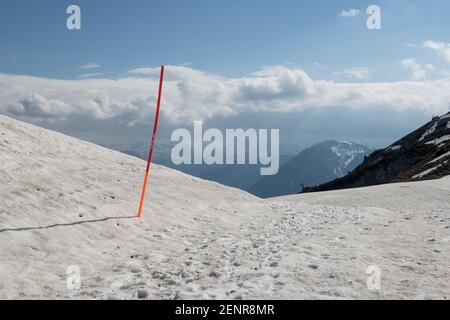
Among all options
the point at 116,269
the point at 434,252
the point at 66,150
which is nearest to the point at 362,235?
the point at 434,252

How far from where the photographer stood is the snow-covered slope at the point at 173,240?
8.87 m

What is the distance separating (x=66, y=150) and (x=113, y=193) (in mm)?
7296

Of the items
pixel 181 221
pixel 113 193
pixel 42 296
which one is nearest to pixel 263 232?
pixel 181 221

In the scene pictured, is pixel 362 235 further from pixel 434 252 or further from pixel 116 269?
pixel 116 269

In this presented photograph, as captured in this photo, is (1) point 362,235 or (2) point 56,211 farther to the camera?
(1) point 362,235

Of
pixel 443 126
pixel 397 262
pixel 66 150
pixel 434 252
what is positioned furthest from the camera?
pixel 443 126

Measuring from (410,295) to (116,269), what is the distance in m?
7.75

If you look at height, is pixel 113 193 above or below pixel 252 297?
above

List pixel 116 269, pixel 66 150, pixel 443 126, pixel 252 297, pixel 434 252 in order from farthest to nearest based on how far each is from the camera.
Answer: pixel 443 126 < pixel 66 150 < pixel 434 252 < pixel 116 269 < pixel 252 297

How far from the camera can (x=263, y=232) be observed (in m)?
16.4

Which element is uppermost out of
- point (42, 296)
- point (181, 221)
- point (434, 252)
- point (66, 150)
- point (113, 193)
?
point (66, 150)

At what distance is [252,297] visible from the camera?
8.07 meters

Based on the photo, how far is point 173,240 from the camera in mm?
14055

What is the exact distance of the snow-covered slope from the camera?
8.87 m
